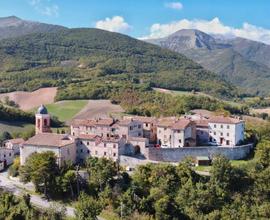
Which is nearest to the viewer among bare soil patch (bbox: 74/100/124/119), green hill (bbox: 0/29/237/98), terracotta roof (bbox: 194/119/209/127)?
terracotta roof (bbox: 194/119/209/127)

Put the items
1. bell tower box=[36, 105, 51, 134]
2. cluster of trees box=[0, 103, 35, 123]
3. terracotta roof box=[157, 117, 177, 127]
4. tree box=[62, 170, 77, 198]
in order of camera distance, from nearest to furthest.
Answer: tree box=[62, 170, 77, 198] < terracotta roof box=[157, 117, 177, 127] < bell tower box=[36, 105, 51, 134] < cluster of trees box=[0, 103, 35, 123]

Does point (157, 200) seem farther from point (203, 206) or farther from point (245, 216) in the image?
point (245, 216)

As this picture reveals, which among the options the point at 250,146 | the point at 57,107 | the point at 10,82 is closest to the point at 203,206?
the point at 250,146

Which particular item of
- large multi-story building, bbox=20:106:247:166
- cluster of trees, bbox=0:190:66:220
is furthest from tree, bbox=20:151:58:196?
cluster of trees, bbox=0:190:66:220

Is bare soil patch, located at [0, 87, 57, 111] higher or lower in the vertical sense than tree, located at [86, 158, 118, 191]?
higher

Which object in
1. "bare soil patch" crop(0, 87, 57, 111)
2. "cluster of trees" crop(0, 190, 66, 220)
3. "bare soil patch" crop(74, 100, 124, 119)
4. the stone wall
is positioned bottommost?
"cluster of trees" crop(0, 190, 66, 220)

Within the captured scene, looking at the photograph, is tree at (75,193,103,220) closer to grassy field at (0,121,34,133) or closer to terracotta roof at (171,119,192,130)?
terracotta roof at (171,119,192,130)

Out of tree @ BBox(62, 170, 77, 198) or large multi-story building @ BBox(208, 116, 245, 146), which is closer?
tree @ BBox(62, 170, 77, 198)

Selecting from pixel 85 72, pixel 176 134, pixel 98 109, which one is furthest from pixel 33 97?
pixel 176 134
